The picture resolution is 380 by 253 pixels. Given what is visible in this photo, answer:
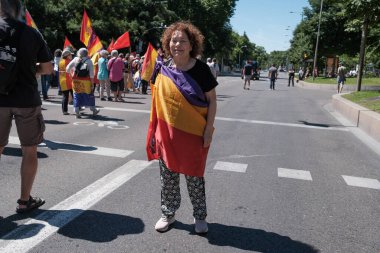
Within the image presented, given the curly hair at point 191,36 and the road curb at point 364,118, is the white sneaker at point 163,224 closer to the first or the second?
the curly hair at point 191,36

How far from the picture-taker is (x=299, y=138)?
8.99 metres

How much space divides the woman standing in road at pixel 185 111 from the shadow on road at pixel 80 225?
318mm

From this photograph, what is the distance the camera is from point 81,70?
10203 mm

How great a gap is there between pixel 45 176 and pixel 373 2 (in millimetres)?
11488

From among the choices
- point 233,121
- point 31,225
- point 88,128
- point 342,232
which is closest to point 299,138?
point 233,121

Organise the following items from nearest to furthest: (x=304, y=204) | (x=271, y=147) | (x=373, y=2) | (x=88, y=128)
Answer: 1. (x=304, y=204)
2. (x=271, y=147)
3. (x=88, y=128)
4. (x=373, y=2)

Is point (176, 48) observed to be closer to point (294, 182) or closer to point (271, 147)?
point (294, 182)

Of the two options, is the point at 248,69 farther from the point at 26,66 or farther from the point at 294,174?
the point at 26,66

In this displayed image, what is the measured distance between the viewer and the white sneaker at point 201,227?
3602mm

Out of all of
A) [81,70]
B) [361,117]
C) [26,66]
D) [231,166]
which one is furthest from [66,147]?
[361,117]

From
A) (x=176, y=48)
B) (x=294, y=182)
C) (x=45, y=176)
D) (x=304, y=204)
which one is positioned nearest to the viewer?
(x=176, y=48)

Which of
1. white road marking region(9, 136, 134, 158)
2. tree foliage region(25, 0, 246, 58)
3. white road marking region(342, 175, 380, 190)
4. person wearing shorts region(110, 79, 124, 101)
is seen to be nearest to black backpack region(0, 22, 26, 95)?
white road marking region(9, 136, 134, 158)

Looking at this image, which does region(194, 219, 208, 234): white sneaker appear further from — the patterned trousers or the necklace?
the necklace

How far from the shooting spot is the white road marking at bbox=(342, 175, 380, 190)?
18.0ft
